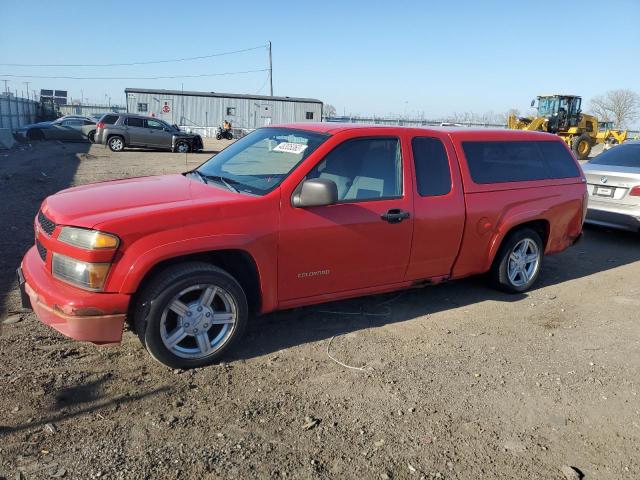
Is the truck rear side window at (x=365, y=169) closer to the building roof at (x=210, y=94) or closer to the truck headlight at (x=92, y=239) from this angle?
the truck headlight at (x=92, y=239)

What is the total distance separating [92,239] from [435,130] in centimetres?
316

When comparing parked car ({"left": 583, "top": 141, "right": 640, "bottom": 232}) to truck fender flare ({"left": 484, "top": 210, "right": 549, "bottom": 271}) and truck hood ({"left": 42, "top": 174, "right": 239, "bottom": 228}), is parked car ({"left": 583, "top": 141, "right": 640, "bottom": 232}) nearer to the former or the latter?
truck fender flare ({"left": 484, "top": 210, "right": 549, "bottom": 271})

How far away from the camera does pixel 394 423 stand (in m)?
3.18

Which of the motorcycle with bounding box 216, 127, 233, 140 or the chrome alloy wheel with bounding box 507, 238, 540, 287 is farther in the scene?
the motorcycle with bounding box 216, 127, 233, 140

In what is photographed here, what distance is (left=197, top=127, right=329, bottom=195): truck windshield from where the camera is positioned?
407 centimetres

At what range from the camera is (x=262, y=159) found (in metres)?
4.44

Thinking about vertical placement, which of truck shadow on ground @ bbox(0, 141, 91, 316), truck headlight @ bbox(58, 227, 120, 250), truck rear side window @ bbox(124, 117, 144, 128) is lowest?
truck shadow on ground @ bbox(0, 141, 91, 316)

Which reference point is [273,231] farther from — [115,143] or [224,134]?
[224,134]

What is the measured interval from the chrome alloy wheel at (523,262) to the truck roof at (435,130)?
1.14 m

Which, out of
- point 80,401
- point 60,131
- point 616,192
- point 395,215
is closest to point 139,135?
point 60,131

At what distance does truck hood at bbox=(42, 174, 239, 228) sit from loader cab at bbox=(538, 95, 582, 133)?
85.4 ft

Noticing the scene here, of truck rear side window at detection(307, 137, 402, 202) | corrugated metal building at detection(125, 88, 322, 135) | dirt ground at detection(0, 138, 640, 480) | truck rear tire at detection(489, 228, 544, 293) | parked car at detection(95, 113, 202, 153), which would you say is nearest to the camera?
dirt ground at detection(0, 138, 640, 480)

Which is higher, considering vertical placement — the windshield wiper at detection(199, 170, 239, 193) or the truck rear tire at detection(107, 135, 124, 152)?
the windshield wiper at detection(199, 170, 239, 193)

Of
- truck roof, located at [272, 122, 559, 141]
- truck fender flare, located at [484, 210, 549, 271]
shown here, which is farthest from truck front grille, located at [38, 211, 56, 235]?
truck fender flare, located at [484, 210, 549, 271]
